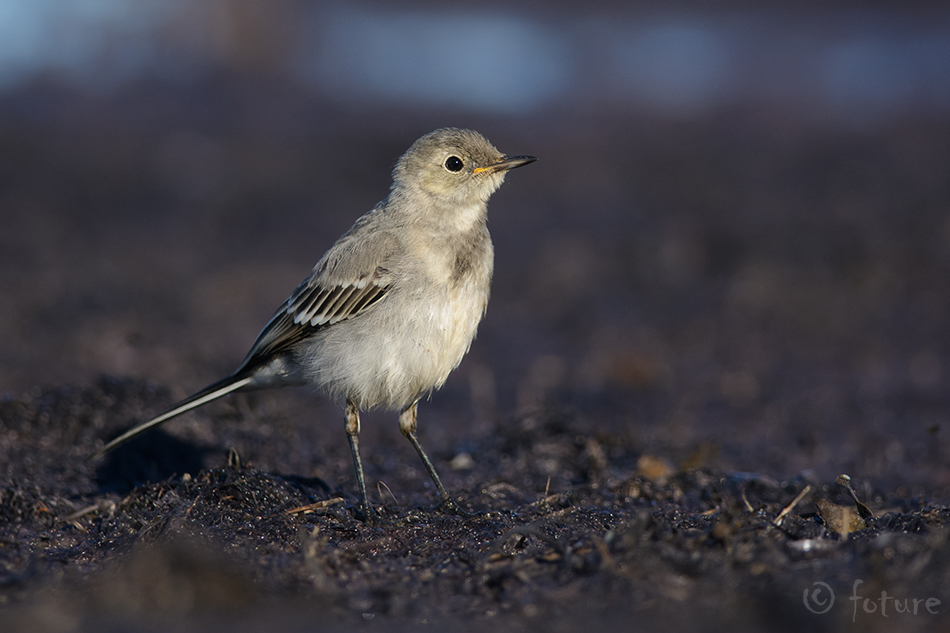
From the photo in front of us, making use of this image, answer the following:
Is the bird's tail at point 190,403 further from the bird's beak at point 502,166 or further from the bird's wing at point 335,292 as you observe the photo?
the bird's beak at point 502,166

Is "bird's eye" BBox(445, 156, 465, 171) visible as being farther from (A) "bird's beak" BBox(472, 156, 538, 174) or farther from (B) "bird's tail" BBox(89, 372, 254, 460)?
(B) "bird's tail" BBox(89, 372, 254, 460)

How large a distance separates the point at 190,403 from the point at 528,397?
4624 millimetres

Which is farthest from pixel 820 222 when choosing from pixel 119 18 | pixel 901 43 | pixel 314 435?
pixel 119 18

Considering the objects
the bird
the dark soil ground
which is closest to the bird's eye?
the bird

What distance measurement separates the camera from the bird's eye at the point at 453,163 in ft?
22.4

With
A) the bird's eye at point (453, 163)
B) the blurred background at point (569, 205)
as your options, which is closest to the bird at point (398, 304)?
the bird's eye at point (453, 163)

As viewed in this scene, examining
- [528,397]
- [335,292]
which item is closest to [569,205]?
[528,397]

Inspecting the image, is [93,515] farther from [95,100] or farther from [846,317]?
[95,100]

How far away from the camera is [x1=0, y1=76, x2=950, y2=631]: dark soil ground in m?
4.27

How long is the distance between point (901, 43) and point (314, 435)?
89.2ft

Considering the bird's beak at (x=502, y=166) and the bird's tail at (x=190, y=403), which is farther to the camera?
the bird's beak at (x=502, y=166)

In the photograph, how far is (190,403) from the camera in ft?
21.1

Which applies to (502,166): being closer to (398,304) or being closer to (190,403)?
(398,304)

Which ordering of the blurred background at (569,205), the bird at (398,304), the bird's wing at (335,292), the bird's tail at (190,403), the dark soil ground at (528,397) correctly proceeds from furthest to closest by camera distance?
the blurred background at (569,205) < the bird's tail at (190,403) < the bird's wing at (335,292) < the bird at (398,304) < the dark soil ground at (528,397)
